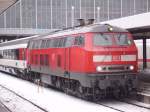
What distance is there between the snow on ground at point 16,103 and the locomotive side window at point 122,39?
4287 millimetres

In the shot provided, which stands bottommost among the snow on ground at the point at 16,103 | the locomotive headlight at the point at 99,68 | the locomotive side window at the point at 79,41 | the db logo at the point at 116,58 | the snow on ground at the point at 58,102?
the snow on ground at the point at 16,103

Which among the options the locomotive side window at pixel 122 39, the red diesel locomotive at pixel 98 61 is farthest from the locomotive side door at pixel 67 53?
the locomotive side window at pixel 122 39

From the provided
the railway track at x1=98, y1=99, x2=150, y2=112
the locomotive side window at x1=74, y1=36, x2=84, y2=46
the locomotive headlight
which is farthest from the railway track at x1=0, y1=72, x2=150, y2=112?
the locomotive side window at x1=74, y1=36, x2=84, y2=46

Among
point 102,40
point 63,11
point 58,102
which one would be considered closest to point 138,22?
point 102,40

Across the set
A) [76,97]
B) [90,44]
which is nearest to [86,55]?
[90,44]

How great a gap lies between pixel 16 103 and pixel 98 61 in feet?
12.5

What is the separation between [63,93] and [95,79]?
4559 millimetres

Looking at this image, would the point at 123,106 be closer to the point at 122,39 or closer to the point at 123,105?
the point at 123,105

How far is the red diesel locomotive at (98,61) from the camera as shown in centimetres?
1631

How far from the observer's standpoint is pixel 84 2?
106m

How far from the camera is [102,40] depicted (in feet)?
55.5

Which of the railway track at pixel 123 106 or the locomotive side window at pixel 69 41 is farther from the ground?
the locomotive side window at pixel 69 41

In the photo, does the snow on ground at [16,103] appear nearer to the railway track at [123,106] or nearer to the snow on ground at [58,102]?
the snow on ground at [58,102]

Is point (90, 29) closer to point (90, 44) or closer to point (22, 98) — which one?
point (90, 44)
